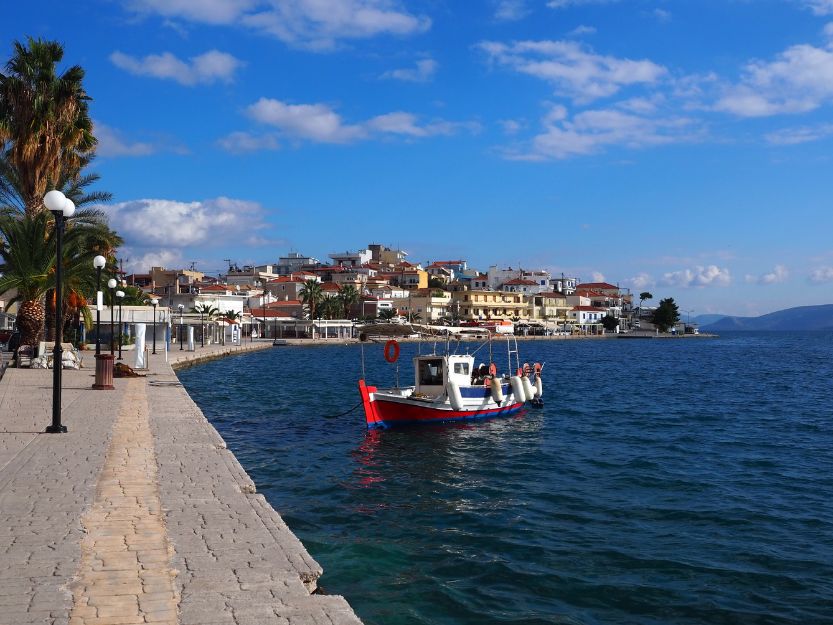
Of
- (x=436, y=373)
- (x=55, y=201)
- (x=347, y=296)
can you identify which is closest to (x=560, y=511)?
(x=55, y=201)

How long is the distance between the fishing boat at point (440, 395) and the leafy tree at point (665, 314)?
145 meters

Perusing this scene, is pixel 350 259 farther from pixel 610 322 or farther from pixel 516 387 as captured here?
pixel 516 387

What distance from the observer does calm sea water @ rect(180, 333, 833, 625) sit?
30.2 ft

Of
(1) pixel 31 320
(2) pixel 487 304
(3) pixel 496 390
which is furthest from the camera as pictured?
(2) pixel 487 304

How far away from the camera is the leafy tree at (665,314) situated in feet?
540

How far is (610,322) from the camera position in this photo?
6348 inches

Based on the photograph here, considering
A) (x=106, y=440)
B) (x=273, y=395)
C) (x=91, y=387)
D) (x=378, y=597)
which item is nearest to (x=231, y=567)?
(x=378, y=597)

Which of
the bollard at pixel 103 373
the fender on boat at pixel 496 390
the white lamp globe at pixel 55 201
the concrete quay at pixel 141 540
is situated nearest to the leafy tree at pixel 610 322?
the fender on boat at pixel 496 390

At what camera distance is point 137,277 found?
14638 centimetres

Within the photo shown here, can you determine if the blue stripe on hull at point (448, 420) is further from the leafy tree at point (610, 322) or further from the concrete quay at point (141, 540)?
the leafy tree at point (610, 322)

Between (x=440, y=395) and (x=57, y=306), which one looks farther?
(x=440, y=395)

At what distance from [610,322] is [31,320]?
141 meters

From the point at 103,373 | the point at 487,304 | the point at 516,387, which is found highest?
the point at 487,304

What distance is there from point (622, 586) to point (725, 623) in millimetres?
1371
